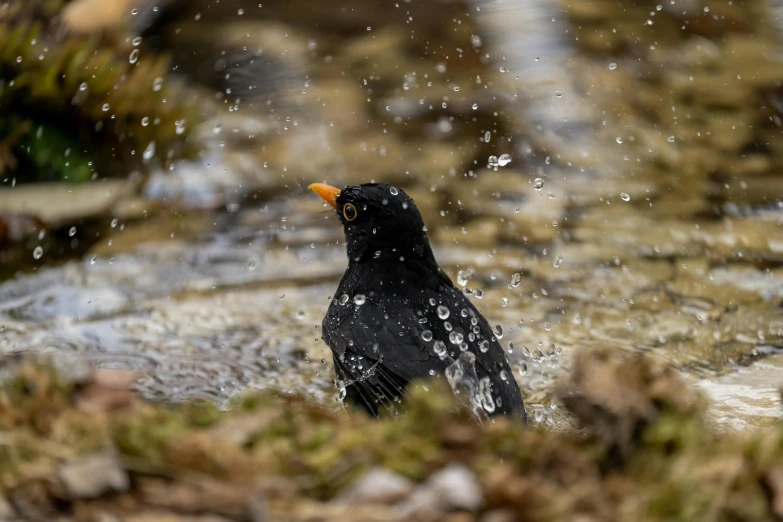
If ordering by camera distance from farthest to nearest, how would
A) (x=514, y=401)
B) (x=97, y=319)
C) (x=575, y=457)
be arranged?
1. (x=97, y=319)
2. (x=514, y=401)
3. (x=575, y=457)

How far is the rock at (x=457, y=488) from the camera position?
214cm

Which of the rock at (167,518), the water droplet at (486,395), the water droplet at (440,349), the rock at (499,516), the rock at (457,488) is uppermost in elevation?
the rock at (167,518)

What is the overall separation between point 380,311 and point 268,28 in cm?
740

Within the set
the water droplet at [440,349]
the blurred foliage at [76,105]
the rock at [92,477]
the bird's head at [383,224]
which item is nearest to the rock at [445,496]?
the rock at [92,477]

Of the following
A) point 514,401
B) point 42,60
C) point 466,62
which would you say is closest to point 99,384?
point 514,401

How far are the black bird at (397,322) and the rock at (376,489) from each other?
5.66ft

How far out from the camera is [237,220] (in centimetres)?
778

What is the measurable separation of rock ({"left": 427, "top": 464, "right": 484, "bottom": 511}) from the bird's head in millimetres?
2663

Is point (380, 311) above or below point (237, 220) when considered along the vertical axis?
above

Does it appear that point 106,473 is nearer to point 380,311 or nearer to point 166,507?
point 166,507

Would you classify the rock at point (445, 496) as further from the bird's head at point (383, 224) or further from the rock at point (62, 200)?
the rock at point (62, 200)

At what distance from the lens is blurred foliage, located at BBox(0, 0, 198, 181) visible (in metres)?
→ 7.71

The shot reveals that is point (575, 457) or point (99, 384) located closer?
point (575, 457)

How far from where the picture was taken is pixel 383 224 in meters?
4.89
